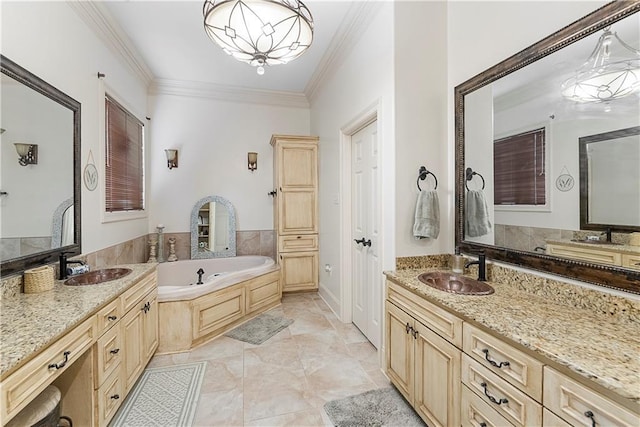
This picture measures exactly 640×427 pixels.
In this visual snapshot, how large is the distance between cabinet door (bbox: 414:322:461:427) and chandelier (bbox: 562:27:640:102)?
133 centimetres

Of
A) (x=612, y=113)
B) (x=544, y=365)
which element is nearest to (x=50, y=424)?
(x=544, y=365)

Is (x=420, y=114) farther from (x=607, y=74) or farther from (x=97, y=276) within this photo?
(x=97, y=276)

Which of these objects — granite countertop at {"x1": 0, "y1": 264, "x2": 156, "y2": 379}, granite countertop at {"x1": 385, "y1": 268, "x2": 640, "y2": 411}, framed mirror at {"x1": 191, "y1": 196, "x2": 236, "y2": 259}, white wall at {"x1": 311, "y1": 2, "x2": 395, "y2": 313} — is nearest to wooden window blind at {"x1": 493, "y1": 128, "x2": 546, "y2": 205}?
granite countertop at {"x1": 385, "y1": 268, "x2": 640, "y2": 411}

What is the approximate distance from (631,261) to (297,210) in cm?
322

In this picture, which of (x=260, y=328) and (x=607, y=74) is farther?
(x=260, y=328)

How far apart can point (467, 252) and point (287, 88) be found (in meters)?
3.37

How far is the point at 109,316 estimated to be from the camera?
1629mm

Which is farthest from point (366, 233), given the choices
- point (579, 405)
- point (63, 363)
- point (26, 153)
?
point (26, 153)

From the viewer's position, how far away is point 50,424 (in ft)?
4.14

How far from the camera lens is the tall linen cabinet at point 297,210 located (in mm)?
3896

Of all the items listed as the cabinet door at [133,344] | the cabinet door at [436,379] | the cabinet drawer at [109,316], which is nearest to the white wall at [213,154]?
the cabinet door at [133,344]

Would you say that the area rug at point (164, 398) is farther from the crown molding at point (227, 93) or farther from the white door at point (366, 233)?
the crown molding at point (227, 93)

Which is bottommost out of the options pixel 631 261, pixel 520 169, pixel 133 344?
pixel 133 344

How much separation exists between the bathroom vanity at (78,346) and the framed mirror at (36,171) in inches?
12.4
